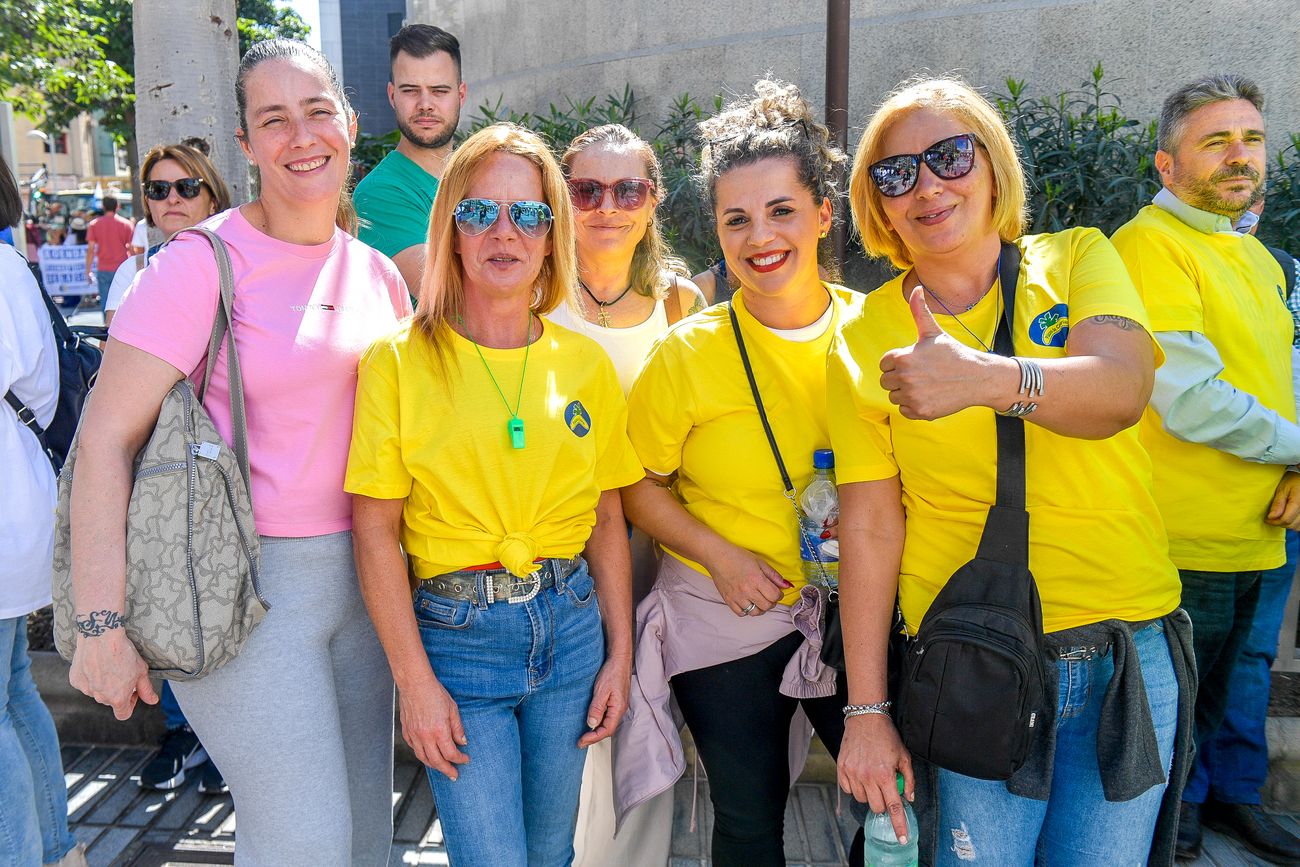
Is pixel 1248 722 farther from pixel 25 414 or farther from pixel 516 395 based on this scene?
pixel 25 414

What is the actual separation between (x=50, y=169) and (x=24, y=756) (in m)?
61.8

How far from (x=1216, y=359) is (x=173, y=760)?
12.5ft

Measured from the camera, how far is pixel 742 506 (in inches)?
95.2

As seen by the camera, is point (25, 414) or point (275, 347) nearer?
point (275, 347)

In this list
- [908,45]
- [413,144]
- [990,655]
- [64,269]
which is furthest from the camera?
[64,269]

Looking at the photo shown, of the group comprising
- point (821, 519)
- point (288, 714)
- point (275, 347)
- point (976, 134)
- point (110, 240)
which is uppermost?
point (110, 240)

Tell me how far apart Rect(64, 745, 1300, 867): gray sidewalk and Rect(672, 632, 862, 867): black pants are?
878 mm

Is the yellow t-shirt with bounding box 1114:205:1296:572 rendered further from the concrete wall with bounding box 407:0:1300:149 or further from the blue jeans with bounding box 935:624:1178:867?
the concrete wall with bounding box 407:0:1300:149

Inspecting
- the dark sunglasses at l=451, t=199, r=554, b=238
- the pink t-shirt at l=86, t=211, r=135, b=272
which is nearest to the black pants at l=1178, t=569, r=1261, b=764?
the dark sunglasses at l=451, t=199, r=554, b=238

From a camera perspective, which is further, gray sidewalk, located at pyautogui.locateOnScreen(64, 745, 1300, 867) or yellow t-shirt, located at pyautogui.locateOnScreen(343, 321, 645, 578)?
gray sidewalk, located at pyautogui.locateOnScreen(64, 745, 1300, 867)

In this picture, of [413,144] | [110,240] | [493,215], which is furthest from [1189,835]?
[110,240]

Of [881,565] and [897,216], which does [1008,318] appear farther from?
[881,565]

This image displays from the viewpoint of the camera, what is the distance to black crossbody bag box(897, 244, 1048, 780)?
1.83 metres

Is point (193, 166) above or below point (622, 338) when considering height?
above
